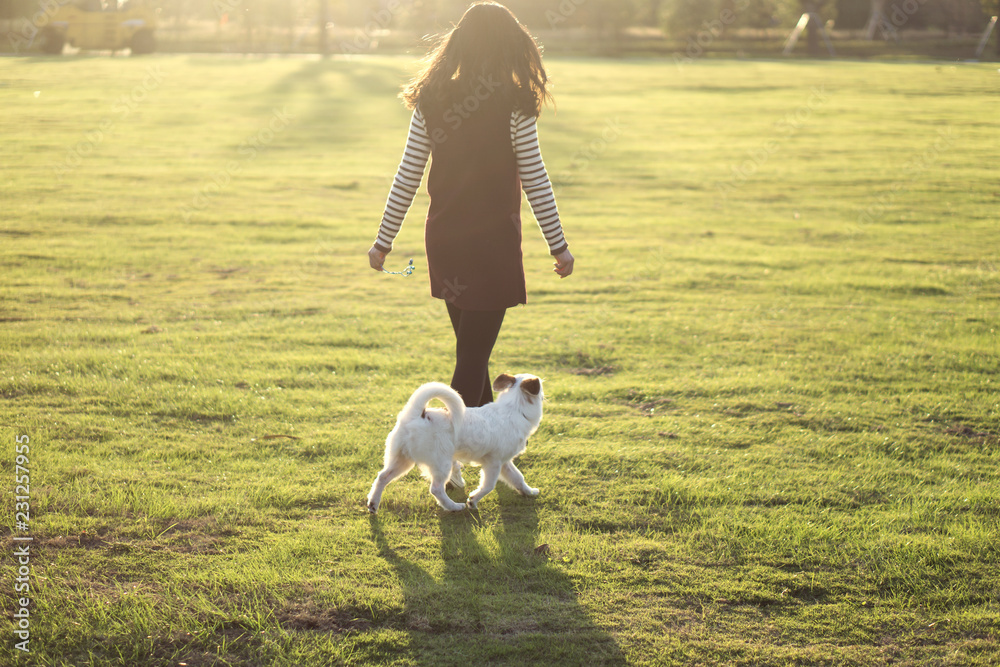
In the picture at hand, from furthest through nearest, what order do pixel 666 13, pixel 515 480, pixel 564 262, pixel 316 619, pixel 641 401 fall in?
pixel 666 13 < pixel 641 401 < pixel 515 480 < pixel 564 262 < pixel 316 619

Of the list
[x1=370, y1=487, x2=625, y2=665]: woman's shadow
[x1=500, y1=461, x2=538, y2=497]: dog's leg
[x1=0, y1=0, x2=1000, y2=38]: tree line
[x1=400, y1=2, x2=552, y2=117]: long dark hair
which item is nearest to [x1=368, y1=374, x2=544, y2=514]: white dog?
[x1=500, y1=461, x2=538, y2=497]: dog's leg

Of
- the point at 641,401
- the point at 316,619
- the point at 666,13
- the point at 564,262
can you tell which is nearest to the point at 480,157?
the point at 564,262

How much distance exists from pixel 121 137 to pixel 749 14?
5533 cm

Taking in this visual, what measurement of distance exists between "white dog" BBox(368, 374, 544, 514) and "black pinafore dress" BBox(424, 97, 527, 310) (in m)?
0.51

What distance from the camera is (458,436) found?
12.7 feet

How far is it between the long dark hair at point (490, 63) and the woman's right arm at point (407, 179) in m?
0.17

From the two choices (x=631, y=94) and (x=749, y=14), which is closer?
(x=631, y=94)

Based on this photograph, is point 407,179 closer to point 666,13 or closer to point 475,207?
point 475,207

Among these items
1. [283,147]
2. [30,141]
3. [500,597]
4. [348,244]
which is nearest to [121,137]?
[30,141]

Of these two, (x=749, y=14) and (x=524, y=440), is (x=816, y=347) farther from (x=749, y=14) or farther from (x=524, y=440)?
(x=749, y=14)

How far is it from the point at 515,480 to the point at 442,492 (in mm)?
469

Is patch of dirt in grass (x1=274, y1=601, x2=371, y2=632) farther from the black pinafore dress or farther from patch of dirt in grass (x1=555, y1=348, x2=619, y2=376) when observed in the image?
patch of dirt in grass (x1=555, y1=348, x2=619, y2=376)

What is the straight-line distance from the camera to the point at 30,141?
694 inches

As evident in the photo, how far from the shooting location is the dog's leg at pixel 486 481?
13.5 feet
